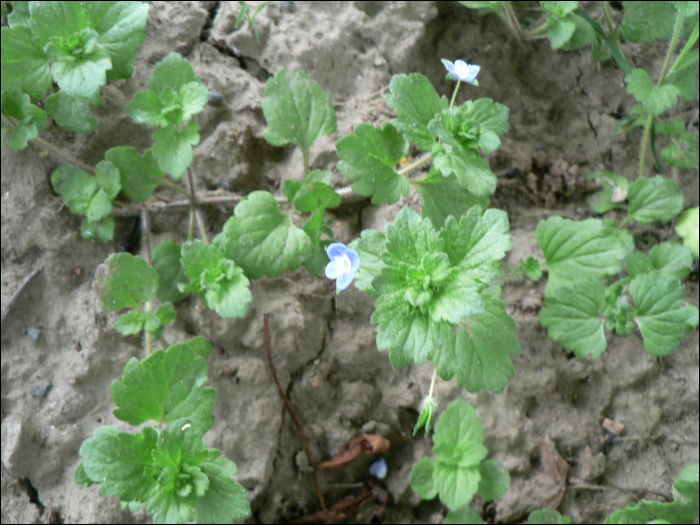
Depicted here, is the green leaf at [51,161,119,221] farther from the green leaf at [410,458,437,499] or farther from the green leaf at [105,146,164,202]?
the green leaf at [410,458,437,499]

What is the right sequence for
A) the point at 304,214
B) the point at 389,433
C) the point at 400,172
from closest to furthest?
1. the point at 400,172
2. the point at 304,214
3. the point at 389,433

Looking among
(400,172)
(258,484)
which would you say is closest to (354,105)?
(400,172)

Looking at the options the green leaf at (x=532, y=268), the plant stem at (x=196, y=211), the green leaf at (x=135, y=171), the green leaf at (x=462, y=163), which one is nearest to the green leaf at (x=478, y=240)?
the green leaf at (x=462, y=163)

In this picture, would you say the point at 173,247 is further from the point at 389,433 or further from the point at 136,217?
the point at 389,433

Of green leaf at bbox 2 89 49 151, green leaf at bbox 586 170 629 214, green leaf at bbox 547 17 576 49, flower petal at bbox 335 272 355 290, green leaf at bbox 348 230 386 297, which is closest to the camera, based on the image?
flower petal at bbox 335 272 355 290

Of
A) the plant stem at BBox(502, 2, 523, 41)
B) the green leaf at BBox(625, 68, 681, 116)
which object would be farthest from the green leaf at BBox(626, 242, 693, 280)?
the plant stem at BBox(502, 2, 523, 41)

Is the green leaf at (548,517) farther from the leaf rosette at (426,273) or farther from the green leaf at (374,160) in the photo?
the green leaf at (374,160)

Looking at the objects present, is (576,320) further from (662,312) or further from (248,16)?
(248,16)
